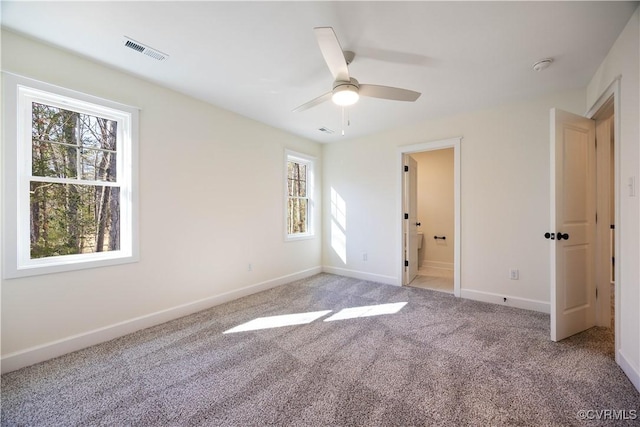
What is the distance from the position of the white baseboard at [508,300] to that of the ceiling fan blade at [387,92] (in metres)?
2.75

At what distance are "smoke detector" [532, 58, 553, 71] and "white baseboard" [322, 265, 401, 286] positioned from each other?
3.08 meters

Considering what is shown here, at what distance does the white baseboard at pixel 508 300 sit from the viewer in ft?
9.92

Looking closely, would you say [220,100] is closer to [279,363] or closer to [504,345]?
[279,363]

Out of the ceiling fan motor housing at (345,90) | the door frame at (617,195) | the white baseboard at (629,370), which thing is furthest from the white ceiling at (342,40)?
the white baseboard at (629,370)

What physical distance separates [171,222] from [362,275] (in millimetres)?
3077

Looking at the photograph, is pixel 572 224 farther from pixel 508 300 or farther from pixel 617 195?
pixel 508 300

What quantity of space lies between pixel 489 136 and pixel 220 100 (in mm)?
3455

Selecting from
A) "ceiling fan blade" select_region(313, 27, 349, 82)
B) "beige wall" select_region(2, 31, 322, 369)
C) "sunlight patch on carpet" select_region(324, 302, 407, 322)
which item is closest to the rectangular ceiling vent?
"beige wall" select_region(2, 31, 322, 369)

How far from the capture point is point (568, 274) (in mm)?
2418

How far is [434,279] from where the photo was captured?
14.8 ft

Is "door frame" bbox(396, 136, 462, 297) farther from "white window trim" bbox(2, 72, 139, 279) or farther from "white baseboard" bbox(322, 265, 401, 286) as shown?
"white window trim" bbox(2, 72, 139, 279)

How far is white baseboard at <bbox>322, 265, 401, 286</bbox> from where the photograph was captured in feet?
13.8

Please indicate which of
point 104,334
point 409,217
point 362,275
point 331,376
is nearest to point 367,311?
point 331,376

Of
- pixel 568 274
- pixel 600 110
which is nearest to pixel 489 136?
pixel 600 110
